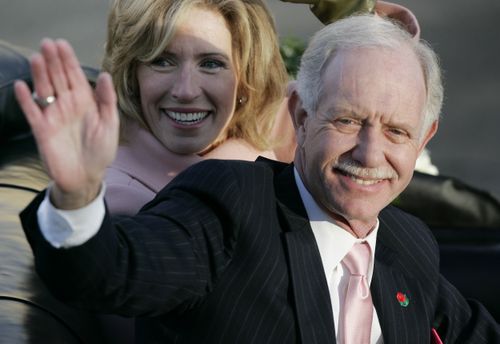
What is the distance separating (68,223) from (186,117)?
115 cm

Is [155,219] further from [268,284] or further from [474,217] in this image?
[474,217]

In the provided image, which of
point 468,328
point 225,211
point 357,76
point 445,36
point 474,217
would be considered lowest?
point 445,36

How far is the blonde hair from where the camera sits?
266cm

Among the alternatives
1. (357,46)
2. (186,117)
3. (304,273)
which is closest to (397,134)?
(357,46)

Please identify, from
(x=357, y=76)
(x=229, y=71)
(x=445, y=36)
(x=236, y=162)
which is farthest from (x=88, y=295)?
(x=445, y=36)

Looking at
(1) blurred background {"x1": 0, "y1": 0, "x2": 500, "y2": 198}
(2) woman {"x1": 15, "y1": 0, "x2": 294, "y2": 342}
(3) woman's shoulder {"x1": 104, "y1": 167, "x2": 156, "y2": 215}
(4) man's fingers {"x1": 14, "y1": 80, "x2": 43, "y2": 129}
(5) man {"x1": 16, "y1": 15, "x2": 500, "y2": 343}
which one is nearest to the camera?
(4) man's fingers {"x1": 14, "y1": 80, "x2": 43, "y2": 129}

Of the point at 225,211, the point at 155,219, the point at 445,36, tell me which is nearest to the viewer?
the point at 155,219

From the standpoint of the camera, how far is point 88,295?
1.65m

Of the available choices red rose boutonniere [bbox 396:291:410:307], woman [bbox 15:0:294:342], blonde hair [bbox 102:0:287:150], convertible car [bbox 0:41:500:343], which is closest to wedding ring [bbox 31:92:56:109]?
convertible car [bbox 0:41:500:343]

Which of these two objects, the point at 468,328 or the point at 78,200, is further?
the point at 468,328

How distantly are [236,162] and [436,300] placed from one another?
0.52 metres

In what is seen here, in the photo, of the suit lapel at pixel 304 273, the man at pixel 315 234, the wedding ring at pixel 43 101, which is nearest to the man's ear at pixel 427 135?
the man at pixel 315 234

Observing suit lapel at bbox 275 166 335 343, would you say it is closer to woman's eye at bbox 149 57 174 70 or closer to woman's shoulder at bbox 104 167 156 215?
woman's shoulder at bbox 104 167 156 215

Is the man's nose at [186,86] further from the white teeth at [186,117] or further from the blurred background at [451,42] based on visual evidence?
the blurred background at [451,42]
